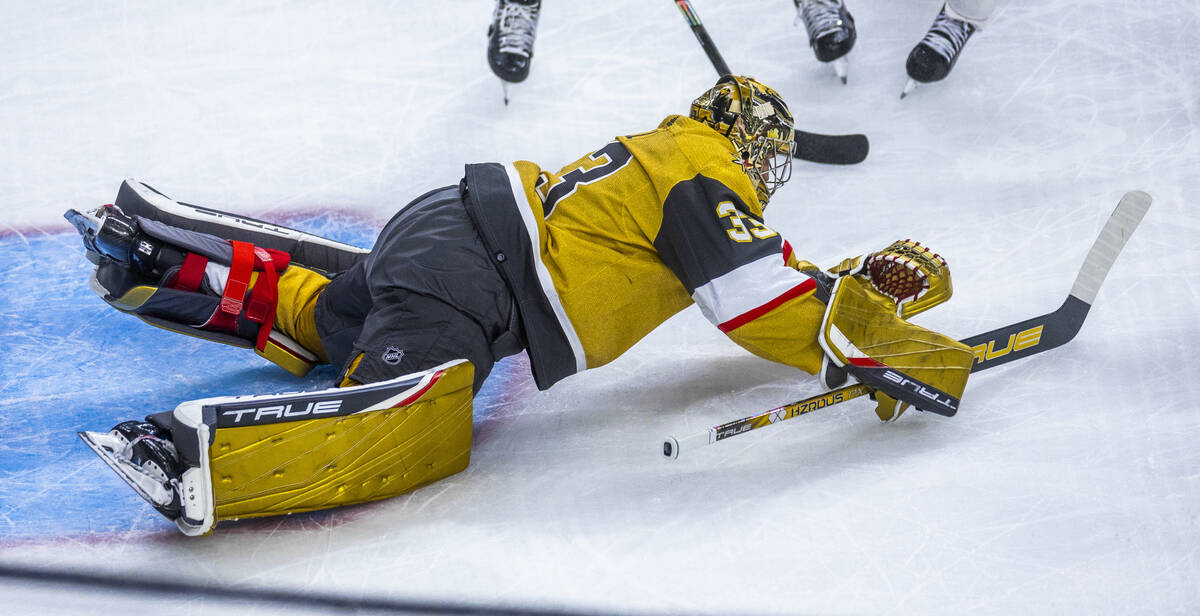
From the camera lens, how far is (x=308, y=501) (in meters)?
2.07

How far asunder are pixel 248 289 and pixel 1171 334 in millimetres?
2205

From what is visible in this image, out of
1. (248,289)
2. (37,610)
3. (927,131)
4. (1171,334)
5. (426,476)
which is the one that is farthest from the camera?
(927,131)

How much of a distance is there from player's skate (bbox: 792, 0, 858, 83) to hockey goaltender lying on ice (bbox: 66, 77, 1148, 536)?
132cm

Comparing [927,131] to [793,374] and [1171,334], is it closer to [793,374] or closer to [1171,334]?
[1171,334]

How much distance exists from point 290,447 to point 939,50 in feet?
8.50

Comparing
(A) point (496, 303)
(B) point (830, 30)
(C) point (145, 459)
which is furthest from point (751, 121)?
(B) point (830, 30)

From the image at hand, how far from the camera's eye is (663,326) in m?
2.88

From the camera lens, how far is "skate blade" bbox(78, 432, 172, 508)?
1859 mm

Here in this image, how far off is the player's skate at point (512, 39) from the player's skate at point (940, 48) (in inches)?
49.4

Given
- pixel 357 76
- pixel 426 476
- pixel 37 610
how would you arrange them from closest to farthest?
pixel 37 610
pixel 426 476
pixel 357 76

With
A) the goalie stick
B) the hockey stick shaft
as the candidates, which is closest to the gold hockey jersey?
the goalie stick

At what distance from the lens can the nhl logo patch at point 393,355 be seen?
2156 mm

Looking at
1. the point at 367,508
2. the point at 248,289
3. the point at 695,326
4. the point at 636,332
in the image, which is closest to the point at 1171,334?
the point at 695,326

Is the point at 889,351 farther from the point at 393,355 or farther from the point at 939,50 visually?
the point at 939,50
